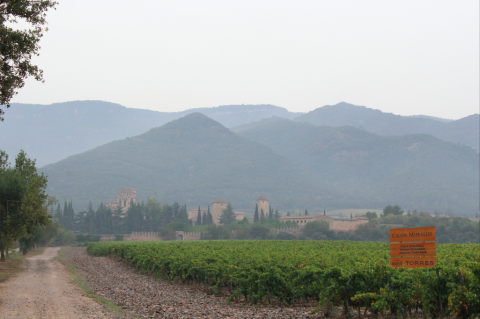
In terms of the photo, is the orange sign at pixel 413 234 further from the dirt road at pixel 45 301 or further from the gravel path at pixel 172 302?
the dirt road at pixel 45 301

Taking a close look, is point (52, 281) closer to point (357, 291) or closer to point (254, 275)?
point (254, 275)

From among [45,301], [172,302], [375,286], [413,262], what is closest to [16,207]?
[45,301]

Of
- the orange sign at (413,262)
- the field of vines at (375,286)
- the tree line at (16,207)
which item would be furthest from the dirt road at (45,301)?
the tree line at (16,207)

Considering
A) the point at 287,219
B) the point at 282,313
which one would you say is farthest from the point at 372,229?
the point at 282,313

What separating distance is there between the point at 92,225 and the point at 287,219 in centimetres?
6416

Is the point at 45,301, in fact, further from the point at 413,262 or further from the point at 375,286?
the point at 413,262

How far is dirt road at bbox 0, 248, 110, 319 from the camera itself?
14908mm

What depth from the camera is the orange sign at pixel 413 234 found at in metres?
11.6

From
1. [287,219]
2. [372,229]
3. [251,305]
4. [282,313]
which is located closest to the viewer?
[282,313]

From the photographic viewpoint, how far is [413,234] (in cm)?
1194

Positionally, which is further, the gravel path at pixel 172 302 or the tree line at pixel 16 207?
the tree line at pixel 16 207

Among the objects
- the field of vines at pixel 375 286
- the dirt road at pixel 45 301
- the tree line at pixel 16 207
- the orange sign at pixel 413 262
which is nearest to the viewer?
the field of vines at pixel 375 286

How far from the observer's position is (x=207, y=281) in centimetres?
2342

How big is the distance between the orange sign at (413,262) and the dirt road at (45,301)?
894 centimetres
